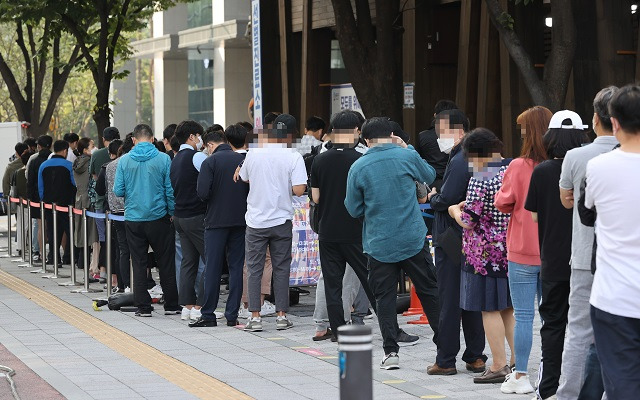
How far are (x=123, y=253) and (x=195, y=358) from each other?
4241mm

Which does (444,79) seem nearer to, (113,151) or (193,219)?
(113,151)

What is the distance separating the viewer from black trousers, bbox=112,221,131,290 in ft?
46.4

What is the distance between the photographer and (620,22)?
16.7m

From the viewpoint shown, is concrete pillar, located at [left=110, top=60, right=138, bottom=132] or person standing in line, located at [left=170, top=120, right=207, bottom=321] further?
concrete pillar, located at [left=110, top=60, right=138, bottom=132]

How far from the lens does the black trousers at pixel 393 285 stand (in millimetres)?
9328

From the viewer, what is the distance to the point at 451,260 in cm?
895

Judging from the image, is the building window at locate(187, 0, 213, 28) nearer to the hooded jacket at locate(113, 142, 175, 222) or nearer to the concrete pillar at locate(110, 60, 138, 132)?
the concrete pillar at locate(110, 60, 138, 132)

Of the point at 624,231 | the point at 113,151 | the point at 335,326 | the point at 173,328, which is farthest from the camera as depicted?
the point at 113,151

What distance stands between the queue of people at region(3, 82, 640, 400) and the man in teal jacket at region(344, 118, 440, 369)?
1 centimetres

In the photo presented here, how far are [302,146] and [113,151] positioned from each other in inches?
101

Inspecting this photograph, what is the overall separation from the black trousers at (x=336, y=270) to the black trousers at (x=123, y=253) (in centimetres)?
400

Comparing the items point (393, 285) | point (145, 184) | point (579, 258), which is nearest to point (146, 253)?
point (145, 184)

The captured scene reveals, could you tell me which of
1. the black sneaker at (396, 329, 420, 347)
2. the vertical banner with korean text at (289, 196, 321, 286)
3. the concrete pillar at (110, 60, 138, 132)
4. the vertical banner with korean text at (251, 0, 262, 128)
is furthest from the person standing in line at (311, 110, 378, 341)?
the concrete pillar at (110, 60, 138, 132)

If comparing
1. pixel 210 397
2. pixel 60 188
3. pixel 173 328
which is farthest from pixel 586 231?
pixel 60 188
